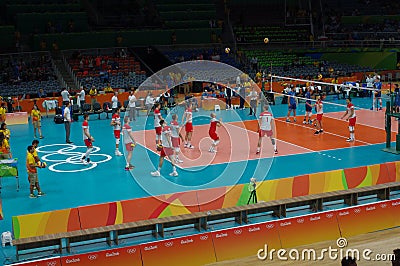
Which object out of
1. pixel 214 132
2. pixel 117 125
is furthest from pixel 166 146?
pixel 117 125

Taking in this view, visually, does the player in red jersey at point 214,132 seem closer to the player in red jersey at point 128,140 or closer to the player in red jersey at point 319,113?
the player in red jersey at point 128,140

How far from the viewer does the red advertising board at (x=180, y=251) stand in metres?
13.6

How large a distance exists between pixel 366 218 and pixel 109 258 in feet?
22.3

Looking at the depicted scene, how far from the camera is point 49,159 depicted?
24.8 metres

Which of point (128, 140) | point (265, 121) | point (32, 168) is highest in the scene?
point (265, 121)

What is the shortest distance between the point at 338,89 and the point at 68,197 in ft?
85.4

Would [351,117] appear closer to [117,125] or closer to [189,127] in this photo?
[189,127]

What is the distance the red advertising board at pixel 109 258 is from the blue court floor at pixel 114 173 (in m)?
4.48

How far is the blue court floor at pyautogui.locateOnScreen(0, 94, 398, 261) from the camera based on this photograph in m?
19.4

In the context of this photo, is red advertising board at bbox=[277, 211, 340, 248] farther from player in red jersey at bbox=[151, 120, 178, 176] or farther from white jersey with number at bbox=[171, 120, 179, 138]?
white jersey with number at bbox=[171, 120, 179, 138]

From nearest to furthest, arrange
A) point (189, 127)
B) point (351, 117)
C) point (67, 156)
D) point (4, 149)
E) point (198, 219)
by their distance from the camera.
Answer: point (198, 219) < point (4, 149) < point (67, 156) < point (189, 127) < point (351, 117)

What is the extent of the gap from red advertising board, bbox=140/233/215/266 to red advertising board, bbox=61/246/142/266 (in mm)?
199

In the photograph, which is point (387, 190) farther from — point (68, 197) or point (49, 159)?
point (49, 159)

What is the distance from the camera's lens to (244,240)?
47.5ft
